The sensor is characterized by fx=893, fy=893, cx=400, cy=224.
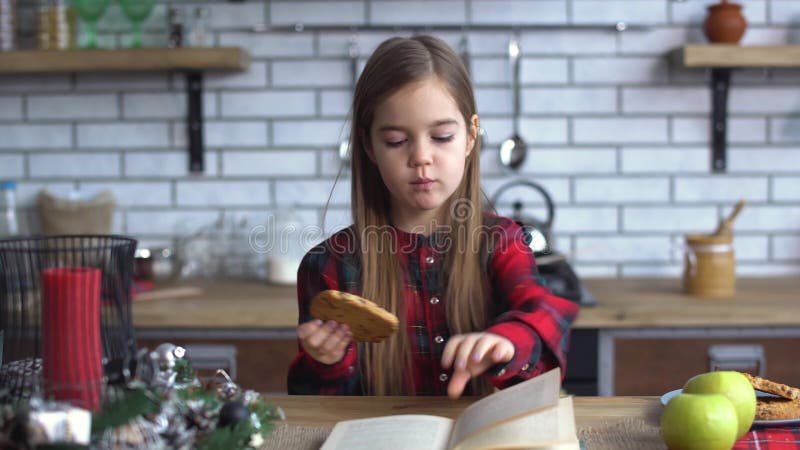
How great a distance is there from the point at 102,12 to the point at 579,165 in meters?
1.64

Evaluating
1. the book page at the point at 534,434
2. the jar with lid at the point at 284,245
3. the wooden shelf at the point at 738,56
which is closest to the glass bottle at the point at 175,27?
the jar with lid at the point at 284,245

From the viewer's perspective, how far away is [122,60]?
2.79 metres

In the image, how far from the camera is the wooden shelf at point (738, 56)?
272 centimetres

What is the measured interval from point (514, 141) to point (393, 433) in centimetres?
185

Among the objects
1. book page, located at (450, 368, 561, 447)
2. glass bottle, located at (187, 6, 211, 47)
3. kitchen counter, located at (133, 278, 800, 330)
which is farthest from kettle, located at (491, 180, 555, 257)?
book page, located at (450, 368, 561, 447)

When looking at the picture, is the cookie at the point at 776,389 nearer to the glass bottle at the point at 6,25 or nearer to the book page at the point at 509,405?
the book page at the point at 509,405

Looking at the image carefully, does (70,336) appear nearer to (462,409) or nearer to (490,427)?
(490,427)

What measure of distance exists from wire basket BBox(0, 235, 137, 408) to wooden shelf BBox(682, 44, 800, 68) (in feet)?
6.57

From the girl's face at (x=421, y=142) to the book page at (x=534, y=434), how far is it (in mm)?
516

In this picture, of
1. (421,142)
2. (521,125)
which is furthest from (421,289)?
(521,125)

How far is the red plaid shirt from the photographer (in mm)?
1648

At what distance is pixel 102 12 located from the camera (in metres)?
2.90

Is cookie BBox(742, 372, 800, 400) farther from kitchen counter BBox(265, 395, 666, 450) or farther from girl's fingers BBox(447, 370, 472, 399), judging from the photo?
girl's fingers BBox(447, 370, 472, 399)

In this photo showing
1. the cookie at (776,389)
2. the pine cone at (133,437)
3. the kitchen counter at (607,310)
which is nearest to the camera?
the pine cone at (133,437)
